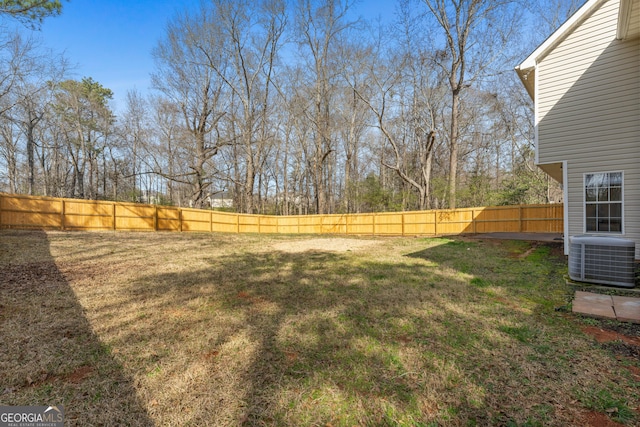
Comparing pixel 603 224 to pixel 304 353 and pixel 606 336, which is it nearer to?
pixel 606 336

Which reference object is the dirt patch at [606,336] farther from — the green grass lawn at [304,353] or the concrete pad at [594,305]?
the concrete pad at [594,305]

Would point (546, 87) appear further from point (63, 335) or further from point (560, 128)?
point (63, 335)

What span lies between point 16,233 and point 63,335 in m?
9.23

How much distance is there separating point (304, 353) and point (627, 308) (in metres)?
4.01

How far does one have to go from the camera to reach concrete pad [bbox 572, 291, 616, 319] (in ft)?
10.3

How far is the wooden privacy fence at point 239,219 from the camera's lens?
10219mm

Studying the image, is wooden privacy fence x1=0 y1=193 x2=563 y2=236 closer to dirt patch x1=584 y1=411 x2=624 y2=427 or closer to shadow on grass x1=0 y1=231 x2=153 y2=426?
shadow on grass x1=0 y1=231 x2=153 y2=426

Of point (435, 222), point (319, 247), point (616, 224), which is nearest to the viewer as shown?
point (616, 224)

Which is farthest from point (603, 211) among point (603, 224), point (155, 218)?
point (155, 218)

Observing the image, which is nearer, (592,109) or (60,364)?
(60,364)

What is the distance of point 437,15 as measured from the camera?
1440 centimetres

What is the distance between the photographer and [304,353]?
2412 mm

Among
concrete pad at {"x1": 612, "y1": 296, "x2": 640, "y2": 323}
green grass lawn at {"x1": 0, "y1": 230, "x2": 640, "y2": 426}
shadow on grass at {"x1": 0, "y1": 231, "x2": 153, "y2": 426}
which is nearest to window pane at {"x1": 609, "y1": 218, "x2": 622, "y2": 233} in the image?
green grass lawn at {"x1": 0, "y1": 230, "x2": 640, "y2": 426}

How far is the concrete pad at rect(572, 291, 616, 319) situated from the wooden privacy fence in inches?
407
